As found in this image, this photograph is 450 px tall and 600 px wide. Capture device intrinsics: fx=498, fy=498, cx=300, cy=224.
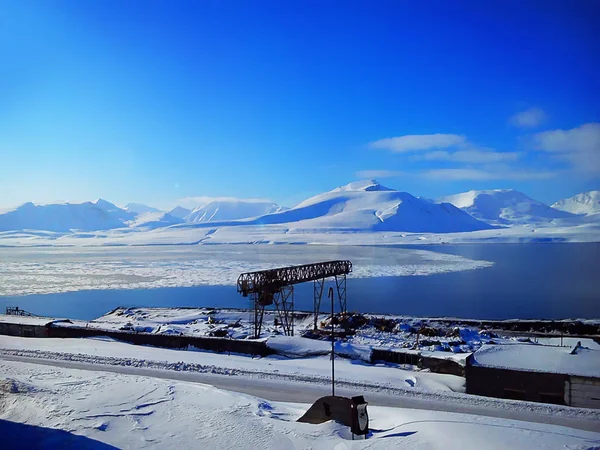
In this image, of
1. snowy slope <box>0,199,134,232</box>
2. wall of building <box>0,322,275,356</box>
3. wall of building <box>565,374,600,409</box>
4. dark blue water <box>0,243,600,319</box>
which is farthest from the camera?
snowy slope <box>0,199,134,232</box>

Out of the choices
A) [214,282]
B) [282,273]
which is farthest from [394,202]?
[282,273]

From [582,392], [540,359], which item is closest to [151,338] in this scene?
[540,359]

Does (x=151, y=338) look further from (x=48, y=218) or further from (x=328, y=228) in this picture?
(x=48, y=218)

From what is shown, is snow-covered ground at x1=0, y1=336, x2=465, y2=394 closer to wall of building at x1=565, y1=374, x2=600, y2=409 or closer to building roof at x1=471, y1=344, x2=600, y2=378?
building roof at x1=471, y1=344, x2=600, y2=378

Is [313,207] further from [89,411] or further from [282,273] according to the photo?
[89,411]

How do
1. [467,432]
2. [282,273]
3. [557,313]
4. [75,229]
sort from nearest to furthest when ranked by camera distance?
[467,432] < [282,273] < [557,313] < [75,229]

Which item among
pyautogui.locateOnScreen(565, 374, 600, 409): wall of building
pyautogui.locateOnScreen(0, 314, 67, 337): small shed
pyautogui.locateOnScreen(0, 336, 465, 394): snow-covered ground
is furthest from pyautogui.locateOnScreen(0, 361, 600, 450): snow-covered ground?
pyautogui.locateOnScreen(0, 314, 67, 337): small shed
